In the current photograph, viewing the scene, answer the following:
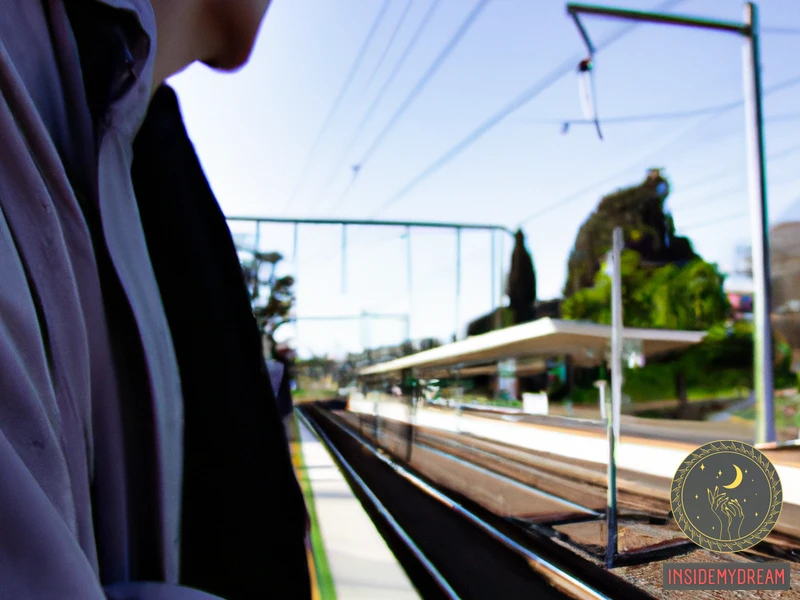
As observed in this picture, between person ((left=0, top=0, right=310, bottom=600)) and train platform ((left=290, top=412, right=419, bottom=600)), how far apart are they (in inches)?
25.6

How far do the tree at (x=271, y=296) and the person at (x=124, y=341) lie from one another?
6.10 ft

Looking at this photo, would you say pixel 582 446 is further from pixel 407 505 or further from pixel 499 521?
pixel 407 505

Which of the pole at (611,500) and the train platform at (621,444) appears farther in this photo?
the pole at (611,500)

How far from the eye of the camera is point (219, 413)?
23.0 inches

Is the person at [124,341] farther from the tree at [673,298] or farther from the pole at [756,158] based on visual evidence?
the tree at [673,298]

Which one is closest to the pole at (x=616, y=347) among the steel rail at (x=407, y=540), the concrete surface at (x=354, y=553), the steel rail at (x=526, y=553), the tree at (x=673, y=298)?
the concrete surface at (x=354, y=553)

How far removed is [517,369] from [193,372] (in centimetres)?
256

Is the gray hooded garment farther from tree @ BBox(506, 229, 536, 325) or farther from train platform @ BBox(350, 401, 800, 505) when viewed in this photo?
tree @ BBox(506, 229, 536, 325)

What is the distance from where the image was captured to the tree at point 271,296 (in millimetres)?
3004

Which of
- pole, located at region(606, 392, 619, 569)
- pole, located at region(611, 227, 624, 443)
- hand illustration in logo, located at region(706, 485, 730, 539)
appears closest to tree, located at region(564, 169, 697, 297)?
pole, located at region(611, 227, 624, 443)

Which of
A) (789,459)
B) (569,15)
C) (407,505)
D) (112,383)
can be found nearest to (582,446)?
(789,459)

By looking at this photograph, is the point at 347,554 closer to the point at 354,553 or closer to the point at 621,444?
the point at 354,553

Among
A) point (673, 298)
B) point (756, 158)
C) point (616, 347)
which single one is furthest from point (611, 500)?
point (673, 298)

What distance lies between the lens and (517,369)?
118 inches
